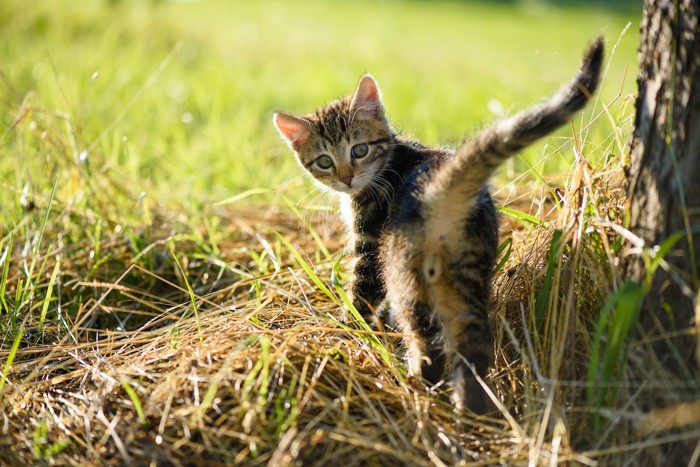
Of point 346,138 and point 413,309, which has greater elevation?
point 346,138

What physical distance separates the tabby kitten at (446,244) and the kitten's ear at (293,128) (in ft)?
1.86

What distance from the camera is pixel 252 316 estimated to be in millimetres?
2645

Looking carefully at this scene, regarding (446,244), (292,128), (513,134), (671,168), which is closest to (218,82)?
(292,128)

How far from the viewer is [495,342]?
99.2 inches

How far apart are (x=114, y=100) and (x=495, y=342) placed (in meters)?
4.34

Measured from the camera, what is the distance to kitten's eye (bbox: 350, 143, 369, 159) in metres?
3.27

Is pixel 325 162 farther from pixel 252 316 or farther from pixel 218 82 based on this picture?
pixel 218 82

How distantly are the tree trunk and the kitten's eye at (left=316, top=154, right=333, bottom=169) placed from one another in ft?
5.02

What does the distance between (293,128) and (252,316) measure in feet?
3.77

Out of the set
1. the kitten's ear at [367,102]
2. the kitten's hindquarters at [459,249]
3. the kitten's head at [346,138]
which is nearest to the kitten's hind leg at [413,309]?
the kitten's hindquarters at [459,249]

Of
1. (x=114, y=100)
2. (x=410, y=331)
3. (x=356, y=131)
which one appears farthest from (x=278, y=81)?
(x=410, y=331)

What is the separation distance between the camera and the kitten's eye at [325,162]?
11.0 ft

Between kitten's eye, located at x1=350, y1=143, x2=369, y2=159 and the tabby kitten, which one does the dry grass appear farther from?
kitten's eye, located at x1=350, y1=143, x2=369, y2=159

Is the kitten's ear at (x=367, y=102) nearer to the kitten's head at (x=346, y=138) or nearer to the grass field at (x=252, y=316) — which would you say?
the kitten's head at (x=346, y=138)
